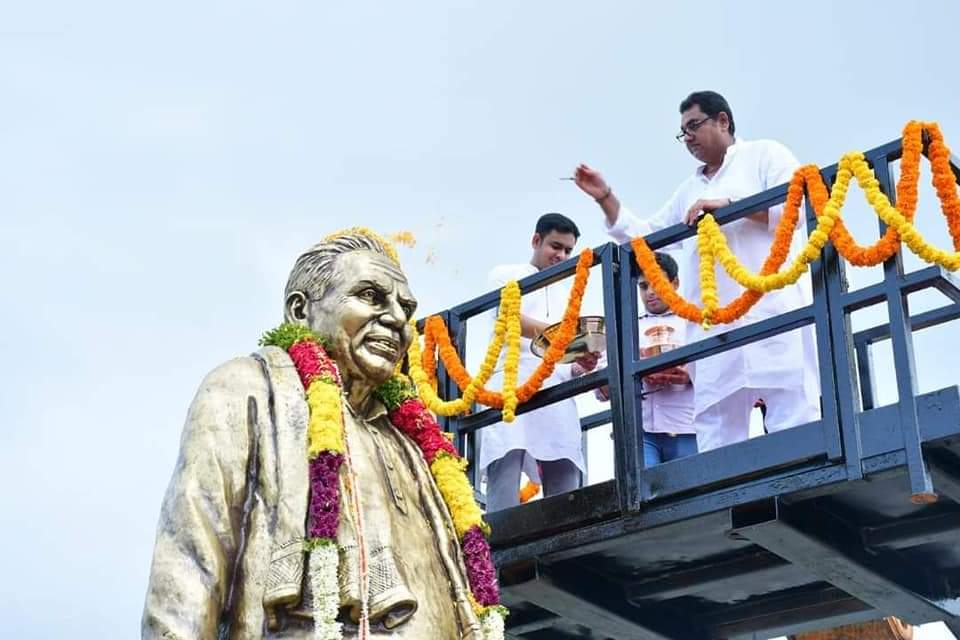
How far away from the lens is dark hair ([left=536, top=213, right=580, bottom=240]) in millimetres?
10945

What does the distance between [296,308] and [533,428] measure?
126 inches

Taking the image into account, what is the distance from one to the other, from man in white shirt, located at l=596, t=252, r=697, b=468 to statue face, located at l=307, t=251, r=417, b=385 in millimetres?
2812

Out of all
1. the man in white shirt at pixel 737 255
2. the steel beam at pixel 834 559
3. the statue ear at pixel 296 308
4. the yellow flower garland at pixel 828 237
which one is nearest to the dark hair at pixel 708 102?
the man in white shirt at pixel 737 255

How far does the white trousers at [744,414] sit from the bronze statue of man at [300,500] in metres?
2.57

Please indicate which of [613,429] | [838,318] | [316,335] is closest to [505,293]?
[613,429]

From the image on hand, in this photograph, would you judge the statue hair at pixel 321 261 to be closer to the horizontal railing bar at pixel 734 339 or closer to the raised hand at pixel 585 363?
the horizontal railing bar at pixel 734 339

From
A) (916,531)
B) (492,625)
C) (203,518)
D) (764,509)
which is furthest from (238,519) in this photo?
(916,531)

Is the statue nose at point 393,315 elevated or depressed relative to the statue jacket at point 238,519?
elevated

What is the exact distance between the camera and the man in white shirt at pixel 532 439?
10.3 metres

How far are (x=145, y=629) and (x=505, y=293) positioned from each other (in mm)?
4478

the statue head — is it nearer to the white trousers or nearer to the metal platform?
the metal platform

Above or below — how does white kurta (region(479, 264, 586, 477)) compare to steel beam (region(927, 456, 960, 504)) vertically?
above

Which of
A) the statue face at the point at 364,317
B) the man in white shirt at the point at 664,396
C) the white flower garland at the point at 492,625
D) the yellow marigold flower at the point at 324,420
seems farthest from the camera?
the man in white shirt at the point at 664,396

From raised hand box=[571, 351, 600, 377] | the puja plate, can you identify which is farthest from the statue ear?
raised hand box=[571, 351, 600, 377]
